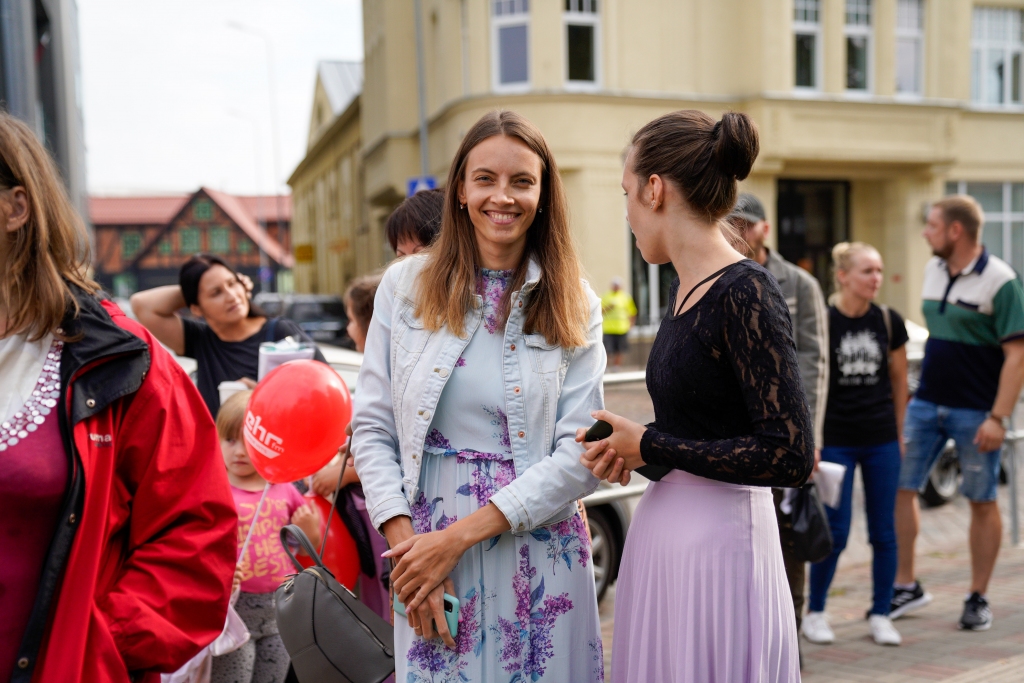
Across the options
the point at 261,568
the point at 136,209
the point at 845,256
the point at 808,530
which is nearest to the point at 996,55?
the point at 845,256

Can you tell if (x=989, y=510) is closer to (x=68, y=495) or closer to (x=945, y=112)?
(x=68, y=495)

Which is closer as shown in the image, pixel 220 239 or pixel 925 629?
pixel 925 629

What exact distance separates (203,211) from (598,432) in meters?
78.8

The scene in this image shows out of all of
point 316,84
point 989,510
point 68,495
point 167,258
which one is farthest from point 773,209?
point 167,258

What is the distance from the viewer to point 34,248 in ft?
5.88

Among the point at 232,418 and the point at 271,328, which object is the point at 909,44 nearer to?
the point at 271,328

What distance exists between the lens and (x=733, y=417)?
2.13m

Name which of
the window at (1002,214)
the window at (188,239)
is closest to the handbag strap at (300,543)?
the window at (1002,214)

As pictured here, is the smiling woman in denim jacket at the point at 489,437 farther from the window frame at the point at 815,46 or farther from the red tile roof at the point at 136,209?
the red tile roof at the point at 136,209

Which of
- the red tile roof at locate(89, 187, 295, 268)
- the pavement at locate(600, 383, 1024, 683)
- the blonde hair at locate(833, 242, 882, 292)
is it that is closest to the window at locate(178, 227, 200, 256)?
the red tile roof at locate(89, 187, 295, 268)

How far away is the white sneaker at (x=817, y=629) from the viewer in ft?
15.2

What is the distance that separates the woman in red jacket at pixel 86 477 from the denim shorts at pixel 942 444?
4200 mm

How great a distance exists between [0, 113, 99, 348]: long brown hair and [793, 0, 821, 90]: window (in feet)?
69.1

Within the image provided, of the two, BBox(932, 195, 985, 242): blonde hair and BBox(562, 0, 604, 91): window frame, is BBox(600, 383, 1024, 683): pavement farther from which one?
BBox(562, 0, 604, 91): window frame
